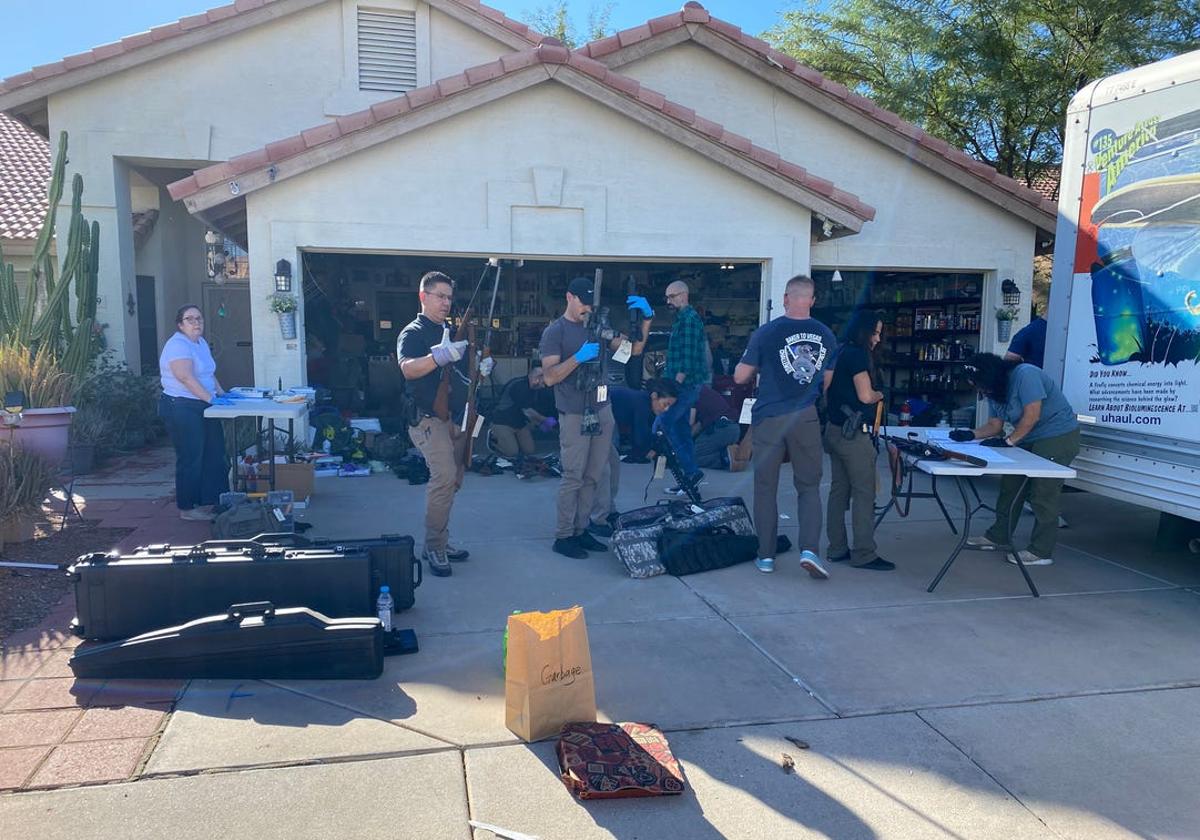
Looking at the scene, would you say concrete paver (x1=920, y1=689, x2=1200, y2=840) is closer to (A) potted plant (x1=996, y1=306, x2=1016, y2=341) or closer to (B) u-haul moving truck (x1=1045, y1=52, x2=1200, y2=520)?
(B) u-haul moving truck (x1=1045, y1=52, x2=1200, y2=520)

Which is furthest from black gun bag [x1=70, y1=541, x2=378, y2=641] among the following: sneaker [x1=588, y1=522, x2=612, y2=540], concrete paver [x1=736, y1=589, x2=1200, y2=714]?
sneaker [x1=588, y1=522, x2=612, y2=540]

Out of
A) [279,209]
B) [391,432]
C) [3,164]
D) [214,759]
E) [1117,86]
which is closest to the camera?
[214,759]

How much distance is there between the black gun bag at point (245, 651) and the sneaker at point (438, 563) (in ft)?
5.22

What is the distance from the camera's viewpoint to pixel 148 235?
1343 centimetres

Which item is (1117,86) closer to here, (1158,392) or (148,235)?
(1158,392)

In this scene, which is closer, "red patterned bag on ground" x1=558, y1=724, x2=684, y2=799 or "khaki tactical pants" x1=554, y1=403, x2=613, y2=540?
"red patterned bag on ground" x1=558, y1=724, x2=684, y2=799

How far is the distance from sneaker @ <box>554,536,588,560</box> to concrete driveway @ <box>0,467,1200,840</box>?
24 cm

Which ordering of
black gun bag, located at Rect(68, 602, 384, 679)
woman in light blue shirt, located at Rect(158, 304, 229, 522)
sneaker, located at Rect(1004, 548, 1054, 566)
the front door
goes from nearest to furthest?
black gun bag, located at Rect(68, 602, 384, 679) < sneaker, located at Rect(1004, 548, 1054, 566) < woman in light blue shirt, located at Rect(158, 304, 229, 522) < the front door

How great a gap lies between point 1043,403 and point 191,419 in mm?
6484

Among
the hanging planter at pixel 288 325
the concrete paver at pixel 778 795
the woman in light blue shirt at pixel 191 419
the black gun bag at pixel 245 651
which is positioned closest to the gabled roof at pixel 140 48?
the hanging planter at pixel 288 325

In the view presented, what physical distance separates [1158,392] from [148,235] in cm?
1373

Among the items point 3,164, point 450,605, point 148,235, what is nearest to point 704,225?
point 450,605

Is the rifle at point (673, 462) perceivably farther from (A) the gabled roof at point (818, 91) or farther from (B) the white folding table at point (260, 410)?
(A) the gabled roof at point (818, 91)

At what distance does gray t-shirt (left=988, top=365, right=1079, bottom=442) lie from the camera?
5.72 meters
